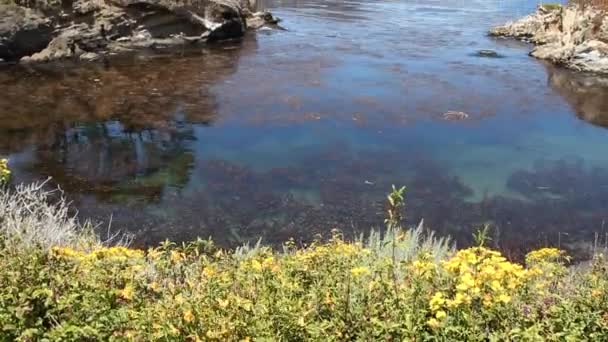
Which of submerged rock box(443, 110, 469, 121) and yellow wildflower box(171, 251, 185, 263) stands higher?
yellow wildflower box(171, 251, 185, 263)

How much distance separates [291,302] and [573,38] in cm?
1992

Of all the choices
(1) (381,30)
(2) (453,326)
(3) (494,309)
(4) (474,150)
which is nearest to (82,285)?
(2) (453,326)

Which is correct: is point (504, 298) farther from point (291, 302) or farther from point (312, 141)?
point (312, 141)

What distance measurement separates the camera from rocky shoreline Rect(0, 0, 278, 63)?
18266mm

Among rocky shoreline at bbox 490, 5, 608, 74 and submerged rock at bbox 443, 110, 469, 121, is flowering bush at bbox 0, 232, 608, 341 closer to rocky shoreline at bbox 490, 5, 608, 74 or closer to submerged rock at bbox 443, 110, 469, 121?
submerged rock at bbox 443, 110, 469, 121

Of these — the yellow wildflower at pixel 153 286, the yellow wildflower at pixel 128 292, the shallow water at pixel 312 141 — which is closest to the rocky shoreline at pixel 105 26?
the shallow water at pixel 312 141

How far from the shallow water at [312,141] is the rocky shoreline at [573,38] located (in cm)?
81

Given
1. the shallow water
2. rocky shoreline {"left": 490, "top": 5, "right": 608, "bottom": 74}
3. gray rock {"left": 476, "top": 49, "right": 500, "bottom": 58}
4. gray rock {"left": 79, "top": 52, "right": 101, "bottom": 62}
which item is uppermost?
rocky shoreline {"left": 490, "top": 5, "right": 608, "bottom": 74}

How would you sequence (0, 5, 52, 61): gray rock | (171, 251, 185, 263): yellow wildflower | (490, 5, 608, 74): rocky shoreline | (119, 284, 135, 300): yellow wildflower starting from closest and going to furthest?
(119, 284, 135, 300): yellow wildflower < (171, 251, 185, 263): yellow wildflower < (0, 5, 52, 61): gray rock < (490, 5, 608, 74): rocky shoreline

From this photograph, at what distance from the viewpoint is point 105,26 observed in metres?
20.4

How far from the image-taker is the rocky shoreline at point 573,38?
19781mm

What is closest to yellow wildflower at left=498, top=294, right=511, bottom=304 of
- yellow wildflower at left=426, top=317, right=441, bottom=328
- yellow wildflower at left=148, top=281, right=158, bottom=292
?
yellow wildflower at left=426, top=317, right=441, bottom=328

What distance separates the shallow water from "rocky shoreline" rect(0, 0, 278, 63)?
1104 mm

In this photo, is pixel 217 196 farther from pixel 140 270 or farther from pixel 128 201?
pixel 140 270
